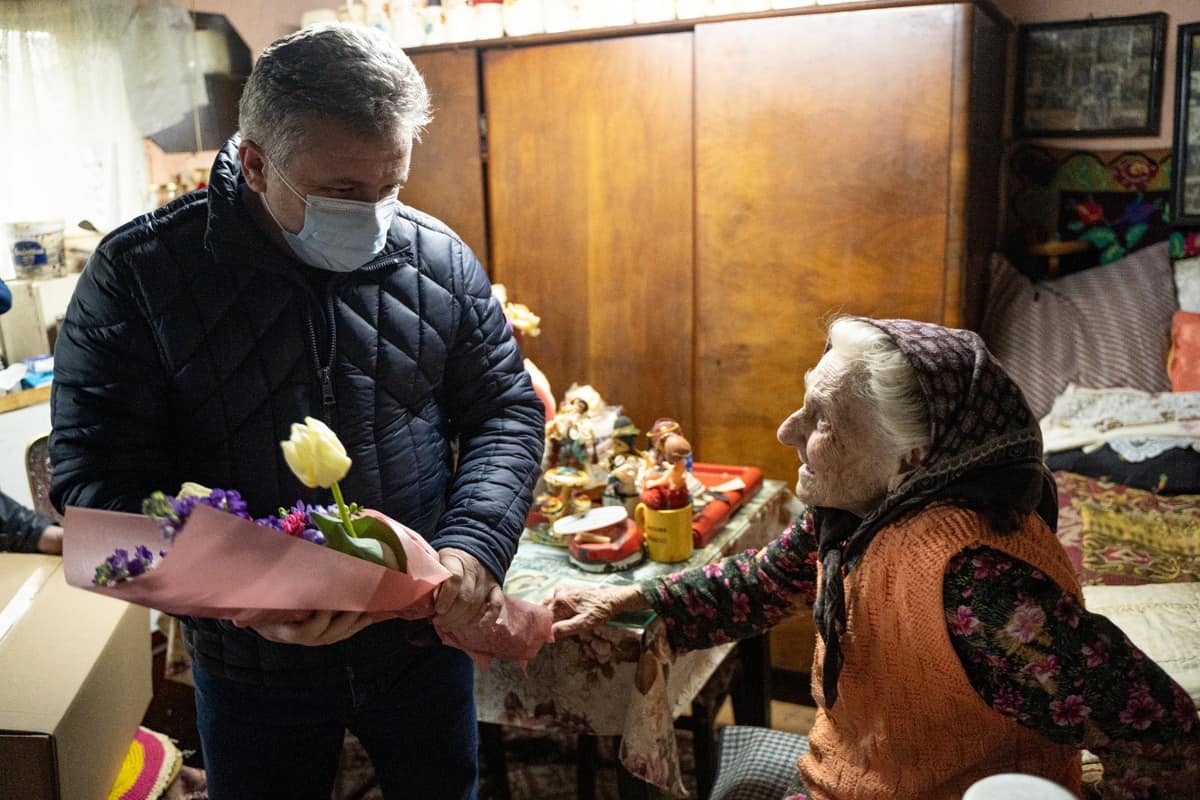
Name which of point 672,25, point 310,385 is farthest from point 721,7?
point 310,385

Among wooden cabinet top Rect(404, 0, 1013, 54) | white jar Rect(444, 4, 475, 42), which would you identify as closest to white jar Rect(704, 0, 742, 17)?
wooden cabinet top Rect(404, 0, 1013, 54)

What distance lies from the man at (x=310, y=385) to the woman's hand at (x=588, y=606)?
234mm

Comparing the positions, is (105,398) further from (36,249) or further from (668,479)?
(36,249)

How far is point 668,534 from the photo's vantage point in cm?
A: 195

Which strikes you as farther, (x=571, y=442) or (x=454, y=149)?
(x=454, y=149)

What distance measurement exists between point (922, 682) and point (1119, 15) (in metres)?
2.85

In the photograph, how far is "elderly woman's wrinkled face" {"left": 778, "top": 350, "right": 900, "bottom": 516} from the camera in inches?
52.9

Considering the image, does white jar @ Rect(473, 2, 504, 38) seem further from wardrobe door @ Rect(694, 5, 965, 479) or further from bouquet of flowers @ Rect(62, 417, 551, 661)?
bouquet of flowers @ Rect(62, 417, 551, 661)

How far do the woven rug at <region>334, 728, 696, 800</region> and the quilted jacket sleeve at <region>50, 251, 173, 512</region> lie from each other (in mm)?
1418

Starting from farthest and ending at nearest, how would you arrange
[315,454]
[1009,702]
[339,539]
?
[1009,702] → [339,539] → [315,454]

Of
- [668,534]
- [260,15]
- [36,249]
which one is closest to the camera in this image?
[668,534]

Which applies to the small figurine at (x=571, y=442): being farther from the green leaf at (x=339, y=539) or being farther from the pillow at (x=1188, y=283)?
the pillow at (x=1188, y=283)

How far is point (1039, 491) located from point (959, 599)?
0.18 m

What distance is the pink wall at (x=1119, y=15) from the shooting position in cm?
321
